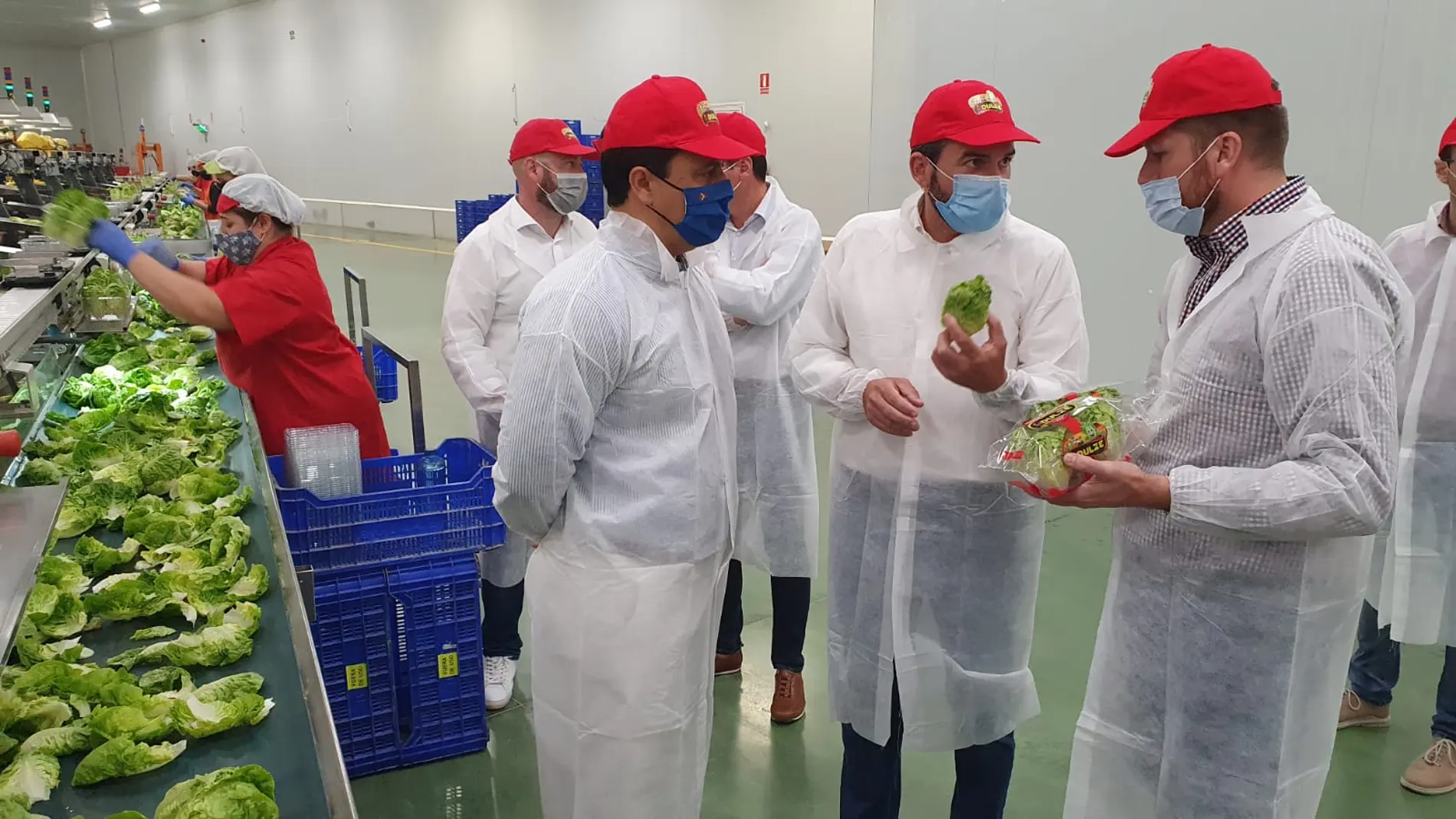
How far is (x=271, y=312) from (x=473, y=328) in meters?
0.62

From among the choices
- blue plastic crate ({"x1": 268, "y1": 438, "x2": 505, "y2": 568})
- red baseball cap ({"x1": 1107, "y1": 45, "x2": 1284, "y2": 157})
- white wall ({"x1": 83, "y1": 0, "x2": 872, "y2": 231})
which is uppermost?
white wall ({"x1": 83, "y1": 0, "x2": 872, "y2": 231})

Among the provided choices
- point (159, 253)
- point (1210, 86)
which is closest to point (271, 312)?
point (159, 253)

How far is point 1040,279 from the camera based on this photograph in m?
2.07

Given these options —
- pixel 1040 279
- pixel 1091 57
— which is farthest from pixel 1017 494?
pixel 1091 57

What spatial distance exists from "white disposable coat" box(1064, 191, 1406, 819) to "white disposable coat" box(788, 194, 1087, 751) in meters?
0.34

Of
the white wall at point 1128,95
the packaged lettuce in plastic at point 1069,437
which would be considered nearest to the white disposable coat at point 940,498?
the packaged lettuce in plastic at point 1069,437

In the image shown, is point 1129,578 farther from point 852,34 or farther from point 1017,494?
point 852,34

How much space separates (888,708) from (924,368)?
31.0 inches

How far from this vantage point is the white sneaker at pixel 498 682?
3.11 m

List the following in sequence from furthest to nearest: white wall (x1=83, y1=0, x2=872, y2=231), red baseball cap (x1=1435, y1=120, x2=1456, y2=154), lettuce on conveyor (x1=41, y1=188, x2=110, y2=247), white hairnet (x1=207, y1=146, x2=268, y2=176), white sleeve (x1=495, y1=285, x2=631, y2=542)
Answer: white wall (x1=83, y1=0, x2=872, y2=231) < white hairnet (x1=207, y1=146, x2=268, y2=176) < red baseball cap (x1=1435, y1=120, x2=1456, y2=154) < lettuce on conveyor (x1=41, y1=188, x2=110, y2=247) < white sleeve (x1=495, y1=285, x2=631, y2=542)

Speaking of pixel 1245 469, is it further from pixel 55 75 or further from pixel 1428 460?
pixel 55 75

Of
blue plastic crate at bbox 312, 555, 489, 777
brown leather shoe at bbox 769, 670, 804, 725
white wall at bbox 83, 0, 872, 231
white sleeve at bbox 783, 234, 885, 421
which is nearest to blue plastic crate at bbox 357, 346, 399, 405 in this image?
blue plastic crate at bbox 312, 555, 489, 777

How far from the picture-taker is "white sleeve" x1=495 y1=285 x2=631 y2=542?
1657mm

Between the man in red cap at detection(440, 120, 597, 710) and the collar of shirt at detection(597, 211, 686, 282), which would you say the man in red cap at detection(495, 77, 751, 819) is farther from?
the man in red cap at detection(440, 120, 597, 710)
